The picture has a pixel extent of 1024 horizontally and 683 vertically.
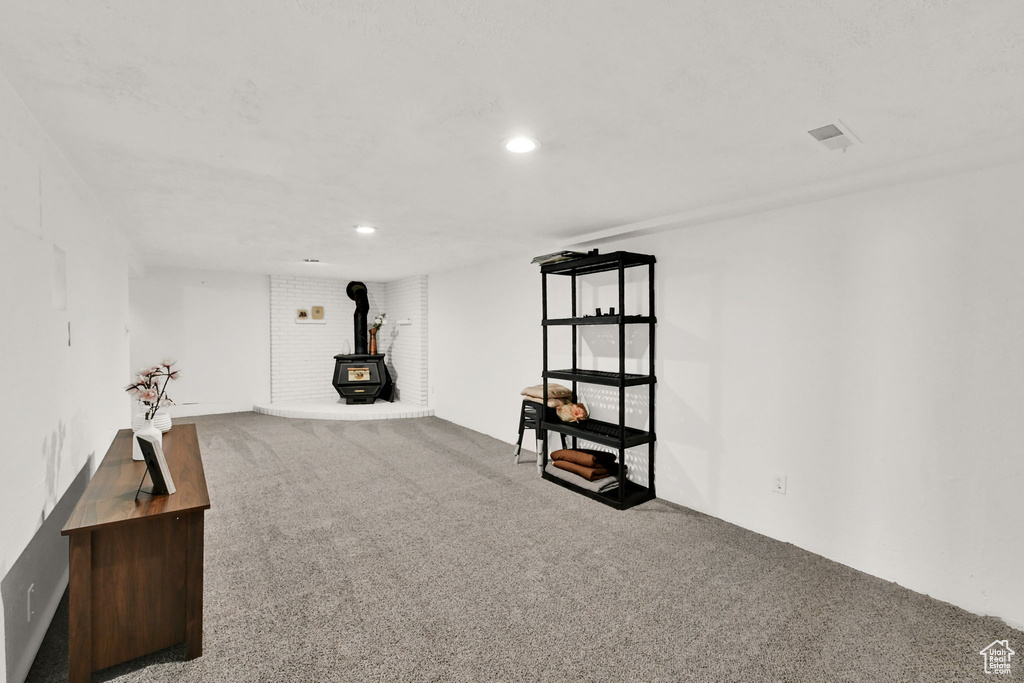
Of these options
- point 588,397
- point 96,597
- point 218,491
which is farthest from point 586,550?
point 218,491

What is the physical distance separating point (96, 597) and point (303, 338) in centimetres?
616

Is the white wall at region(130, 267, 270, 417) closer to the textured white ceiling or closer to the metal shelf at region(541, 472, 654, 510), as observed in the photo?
the textured white ceiling

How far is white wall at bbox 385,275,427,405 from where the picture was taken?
23.2ft

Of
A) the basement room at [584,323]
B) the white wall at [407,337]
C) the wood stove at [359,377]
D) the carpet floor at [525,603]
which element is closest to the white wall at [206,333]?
the wood stove at [359,377]

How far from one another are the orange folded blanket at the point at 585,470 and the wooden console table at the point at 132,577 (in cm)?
256

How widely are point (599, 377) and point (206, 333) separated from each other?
5.86 m

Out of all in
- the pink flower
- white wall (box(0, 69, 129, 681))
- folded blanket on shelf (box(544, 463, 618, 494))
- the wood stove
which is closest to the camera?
white wall (box(0, 69, 129, 681))

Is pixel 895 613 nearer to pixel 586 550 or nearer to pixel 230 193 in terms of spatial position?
pixel 586 550

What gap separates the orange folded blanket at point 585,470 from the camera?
3693 mm

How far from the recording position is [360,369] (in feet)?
24.6

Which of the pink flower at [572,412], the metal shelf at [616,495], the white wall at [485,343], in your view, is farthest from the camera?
the white wall at [485,343]

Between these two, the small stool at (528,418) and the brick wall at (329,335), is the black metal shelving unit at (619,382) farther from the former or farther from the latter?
the brick wall at (329,335)

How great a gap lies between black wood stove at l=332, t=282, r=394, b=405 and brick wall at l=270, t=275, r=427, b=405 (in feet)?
0.64

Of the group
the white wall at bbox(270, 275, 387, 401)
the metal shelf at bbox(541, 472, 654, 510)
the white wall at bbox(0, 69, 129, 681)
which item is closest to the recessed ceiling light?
the white wall at bbox(0, 69, 129, 681)
